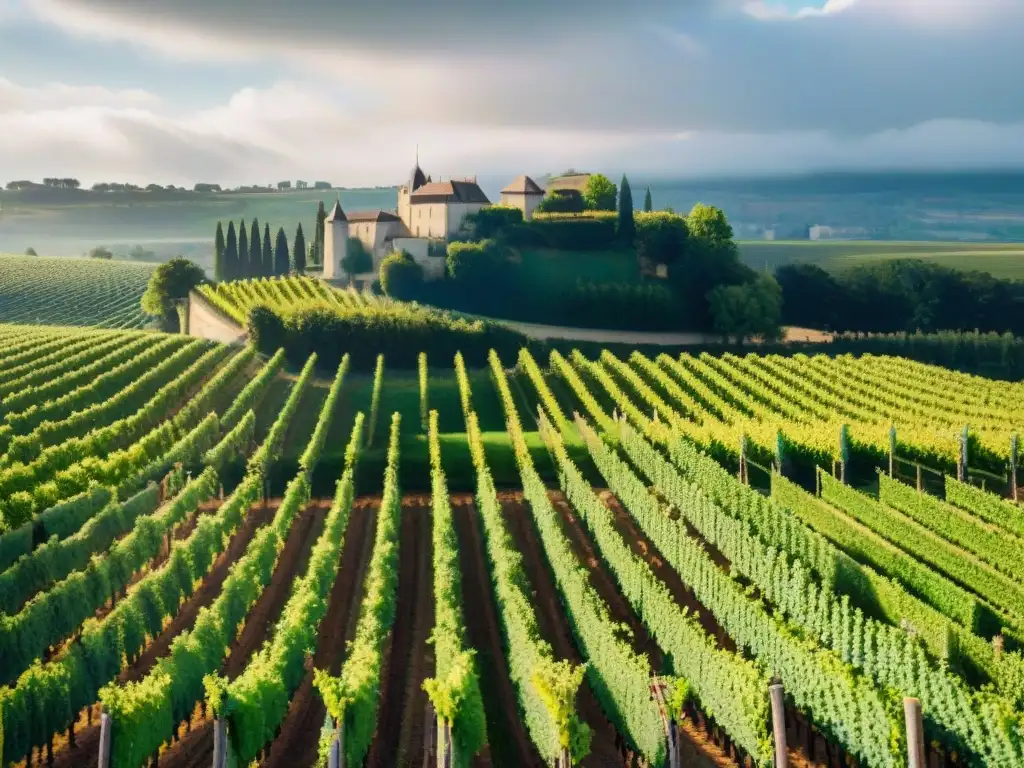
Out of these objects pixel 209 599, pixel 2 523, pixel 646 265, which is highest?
pixel 646 265

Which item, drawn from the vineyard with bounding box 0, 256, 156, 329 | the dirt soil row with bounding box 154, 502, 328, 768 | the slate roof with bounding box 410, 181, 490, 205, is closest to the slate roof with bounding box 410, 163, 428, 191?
the slate roof with bounding box 410, 181, 490, 205

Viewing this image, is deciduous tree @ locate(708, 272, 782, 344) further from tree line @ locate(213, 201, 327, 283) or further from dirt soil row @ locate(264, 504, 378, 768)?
tree line @ locate(213, 201, 327, 283)

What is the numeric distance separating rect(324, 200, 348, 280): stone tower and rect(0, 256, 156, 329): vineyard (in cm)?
2168

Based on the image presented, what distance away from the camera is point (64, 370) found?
47000 mm

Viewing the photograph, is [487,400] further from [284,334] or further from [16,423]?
[16,423]

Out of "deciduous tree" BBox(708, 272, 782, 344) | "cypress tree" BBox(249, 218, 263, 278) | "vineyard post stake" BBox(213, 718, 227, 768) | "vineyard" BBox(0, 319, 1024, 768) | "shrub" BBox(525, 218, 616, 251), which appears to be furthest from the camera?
"cypress tree" BBox(249, 218, 263, 278)

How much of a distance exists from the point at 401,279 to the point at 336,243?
1004cm

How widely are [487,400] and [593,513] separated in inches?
866

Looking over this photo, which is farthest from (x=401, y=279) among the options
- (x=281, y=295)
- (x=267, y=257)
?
(x=267, y=257)

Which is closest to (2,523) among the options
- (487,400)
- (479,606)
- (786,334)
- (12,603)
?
(12,603)

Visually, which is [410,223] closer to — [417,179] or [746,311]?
[417,179]

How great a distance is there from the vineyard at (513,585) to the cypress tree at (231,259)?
57.3 meters

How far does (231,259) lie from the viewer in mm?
101688

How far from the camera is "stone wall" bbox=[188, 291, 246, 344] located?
6438cm
